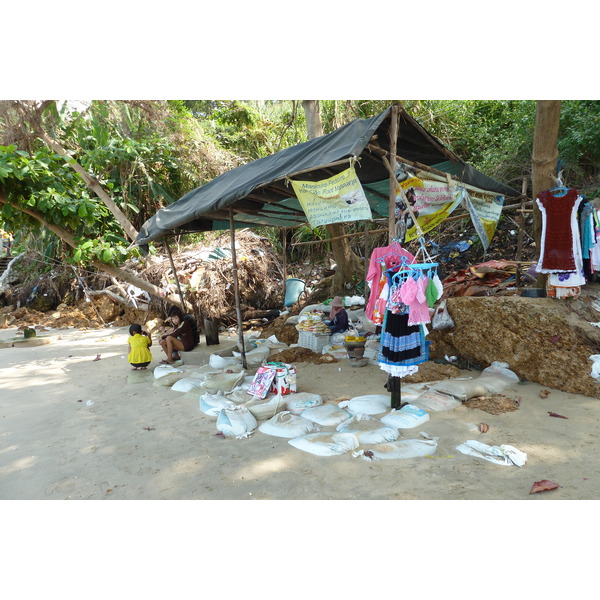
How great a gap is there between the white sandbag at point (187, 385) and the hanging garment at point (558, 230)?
175 inches

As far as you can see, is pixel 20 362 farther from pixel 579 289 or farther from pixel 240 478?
pixel 579 289

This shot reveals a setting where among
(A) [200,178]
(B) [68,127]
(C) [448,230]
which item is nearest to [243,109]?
(A) [200,178]

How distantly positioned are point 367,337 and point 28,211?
630 cm

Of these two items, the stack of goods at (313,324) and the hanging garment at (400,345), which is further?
the stack of goods at (313,324)

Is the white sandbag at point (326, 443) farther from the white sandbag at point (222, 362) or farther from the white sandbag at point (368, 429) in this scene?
the white sandbag at point (222, 362)

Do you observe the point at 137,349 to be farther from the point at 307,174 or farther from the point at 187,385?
the point at 307,174

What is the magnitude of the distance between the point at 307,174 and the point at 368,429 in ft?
11.0

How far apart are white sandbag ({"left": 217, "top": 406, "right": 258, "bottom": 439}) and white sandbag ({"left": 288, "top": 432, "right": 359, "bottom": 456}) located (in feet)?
1.57

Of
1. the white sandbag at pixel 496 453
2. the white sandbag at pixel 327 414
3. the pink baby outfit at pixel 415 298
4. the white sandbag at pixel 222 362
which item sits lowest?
the white sandbag at pixel 222 362

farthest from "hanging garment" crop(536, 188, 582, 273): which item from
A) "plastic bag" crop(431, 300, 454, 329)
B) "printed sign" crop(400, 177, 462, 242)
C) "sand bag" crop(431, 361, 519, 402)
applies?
"sand bag" crop(431, 361, 519, 402)

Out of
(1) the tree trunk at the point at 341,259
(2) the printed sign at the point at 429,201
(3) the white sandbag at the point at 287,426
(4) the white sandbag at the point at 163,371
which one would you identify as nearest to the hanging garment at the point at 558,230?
(2) the printed sign at the point at 429,201

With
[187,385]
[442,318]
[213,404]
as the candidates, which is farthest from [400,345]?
[187,385]

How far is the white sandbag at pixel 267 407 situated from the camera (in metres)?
3.65

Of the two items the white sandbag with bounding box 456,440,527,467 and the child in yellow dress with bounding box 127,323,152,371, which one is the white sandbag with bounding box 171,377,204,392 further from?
the white sandbag with bounding box 456,440,527,467
